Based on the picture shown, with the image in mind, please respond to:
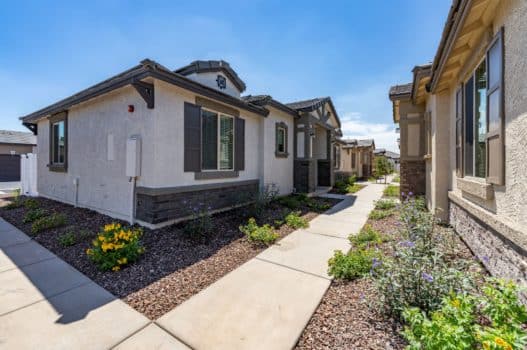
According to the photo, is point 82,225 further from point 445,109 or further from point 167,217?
point 445,109

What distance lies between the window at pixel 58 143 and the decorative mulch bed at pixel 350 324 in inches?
368

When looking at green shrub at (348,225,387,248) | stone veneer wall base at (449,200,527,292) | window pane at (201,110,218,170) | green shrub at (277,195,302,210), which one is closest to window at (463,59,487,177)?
stone veneer wall base at (449,200,527,292)

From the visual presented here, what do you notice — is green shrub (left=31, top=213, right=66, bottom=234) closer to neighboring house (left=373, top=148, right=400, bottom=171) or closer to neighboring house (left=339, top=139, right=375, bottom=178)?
neighboring house (left=339, top=139, right=375, bottom=178)

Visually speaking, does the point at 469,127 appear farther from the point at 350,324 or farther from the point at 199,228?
the point at 199,228

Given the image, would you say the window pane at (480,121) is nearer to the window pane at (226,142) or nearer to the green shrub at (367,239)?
the green shrub at (367,239)

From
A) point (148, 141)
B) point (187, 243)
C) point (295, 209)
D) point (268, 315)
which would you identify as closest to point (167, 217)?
point (187, 243)

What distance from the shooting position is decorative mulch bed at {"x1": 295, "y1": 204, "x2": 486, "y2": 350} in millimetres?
2082

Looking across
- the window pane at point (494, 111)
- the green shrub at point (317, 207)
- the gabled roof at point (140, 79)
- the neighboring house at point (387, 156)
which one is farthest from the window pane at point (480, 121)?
the neighboring house at point (387, 156)

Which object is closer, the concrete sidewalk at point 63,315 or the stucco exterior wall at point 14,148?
the concrete sidewalk at point 63,315

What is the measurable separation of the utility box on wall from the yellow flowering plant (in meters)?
1.60

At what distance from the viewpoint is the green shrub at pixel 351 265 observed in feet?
10.8

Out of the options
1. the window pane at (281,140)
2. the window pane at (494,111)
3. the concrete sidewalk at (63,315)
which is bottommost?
the concrete sidewalk at (63,315)

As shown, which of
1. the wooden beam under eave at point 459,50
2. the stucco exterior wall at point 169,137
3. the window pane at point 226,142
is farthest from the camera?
the window pane at point 226,142

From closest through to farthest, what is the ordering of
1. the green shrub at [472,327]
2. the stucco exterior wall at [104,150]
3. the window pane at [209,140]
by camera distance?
the green shrub at [472,327], the stucco exterior wall at [104,150], the window pane at [209,140]
